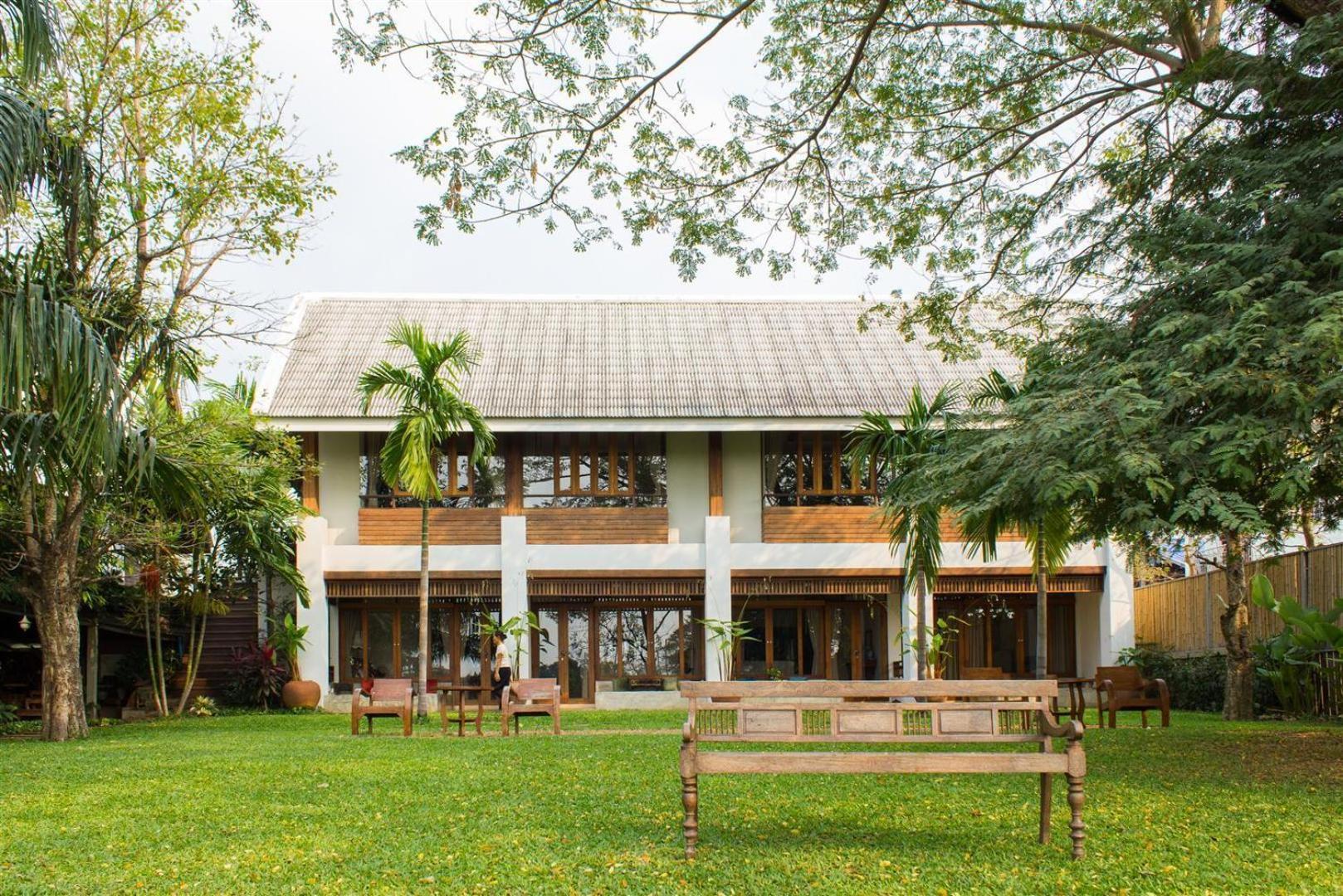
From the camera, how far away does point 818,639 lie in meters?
26.1

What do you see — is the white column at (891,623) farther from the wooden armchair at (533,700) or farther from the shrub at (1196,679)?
the wooden armchair at (533,700)

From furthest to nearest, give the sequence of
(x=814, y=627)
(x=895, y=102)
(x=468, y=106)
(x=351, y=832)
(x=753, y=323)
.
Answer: (x=753, y=323) < (x=814, y=627) < (x=895, y=102) < (x=468, y=106) < (x=351, y=832)

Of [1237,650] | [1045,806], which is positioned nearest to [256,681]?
[1237,650]

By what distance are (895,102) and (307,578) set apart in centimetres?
1476

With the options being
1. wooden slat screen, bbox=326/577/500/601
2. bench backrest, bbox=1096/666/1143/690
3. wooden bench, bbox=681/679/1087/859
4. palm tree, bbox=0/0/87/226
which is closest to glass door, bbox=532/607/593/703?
wooden slat screen, bbox=326/577/500/601

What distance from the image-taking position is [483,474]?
82.0 feet

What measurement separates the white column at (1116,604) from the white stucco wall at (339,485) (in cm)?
1402

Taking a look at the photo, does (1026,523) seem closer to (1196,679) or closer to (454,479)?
(1196,679)

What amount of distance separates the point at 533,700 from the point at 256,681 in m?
9.91

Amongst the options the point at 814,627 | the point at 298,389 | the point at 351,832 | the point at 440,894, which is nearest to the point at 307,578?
the point at 298,389

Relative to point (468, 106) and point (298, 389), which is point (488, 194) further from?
point (298, 389)

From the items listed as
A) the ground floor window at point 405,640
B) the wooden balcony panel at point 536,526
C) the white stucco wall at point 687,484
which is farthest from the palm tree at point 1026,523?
the ground floor window at point 405,640

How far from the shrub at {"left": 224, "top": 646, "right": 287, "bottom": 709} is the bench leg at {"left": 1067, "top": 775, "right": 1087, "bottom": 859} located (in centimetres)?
1930

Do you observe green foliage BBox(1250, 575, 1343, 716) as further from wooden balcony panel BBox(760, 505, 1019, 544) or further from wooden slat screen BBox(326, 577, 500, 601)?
wooden slat screen BBox(326, 577, 500, 601)
